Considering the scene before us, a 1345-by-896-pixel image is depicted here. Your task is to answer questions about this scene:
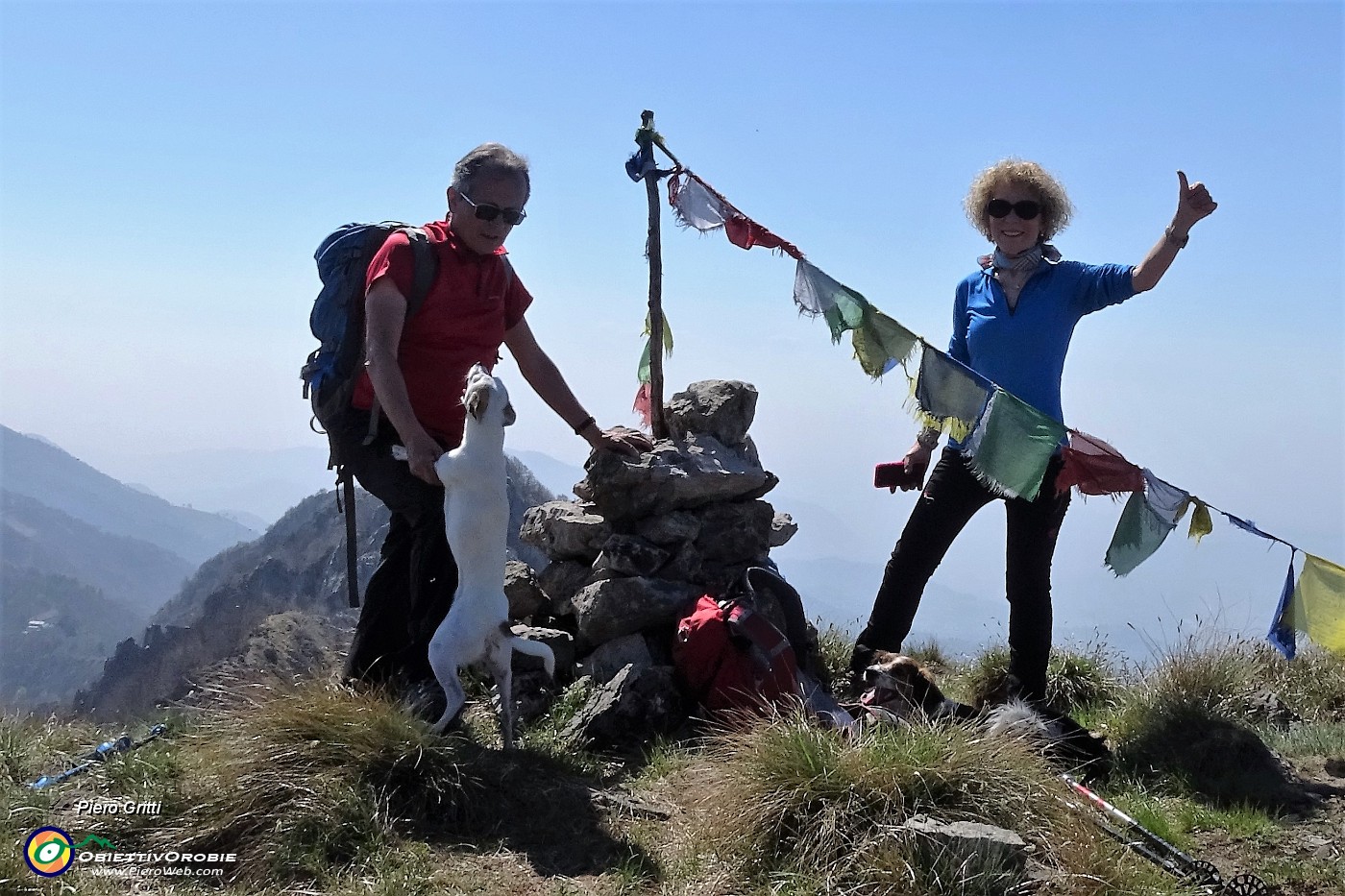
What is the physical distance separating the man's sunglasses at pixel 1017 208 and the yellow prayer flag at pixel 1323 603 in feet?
7.45

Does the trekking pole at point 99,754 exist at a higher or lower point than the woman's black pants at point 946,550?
lower

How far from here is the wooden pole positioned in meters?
6.47

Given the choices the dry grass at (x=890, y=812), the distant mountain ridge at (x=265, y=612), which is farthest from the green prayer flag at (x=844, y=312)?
the distant mountain ridge at (x=265, y=612)

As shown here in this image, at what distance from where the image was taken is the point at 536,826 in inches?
162

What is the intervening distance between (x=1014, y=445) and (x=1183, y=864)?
2061 millimetres

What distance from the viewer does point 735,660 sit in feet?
17.3

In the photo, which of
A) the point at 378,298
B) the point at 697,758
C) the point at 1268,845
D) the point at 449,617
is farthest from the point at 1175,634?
the point at 378,298

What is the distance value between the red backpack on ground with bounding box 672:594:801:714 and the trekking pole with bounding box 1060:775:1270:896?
60.3 inches

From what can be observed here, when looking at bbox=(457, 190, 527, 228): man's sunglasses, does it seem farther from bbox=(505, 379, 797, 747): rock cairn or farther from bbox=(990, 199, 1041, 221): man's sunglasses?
bbox=(990, 199, 1041, 221): man's sunglasses

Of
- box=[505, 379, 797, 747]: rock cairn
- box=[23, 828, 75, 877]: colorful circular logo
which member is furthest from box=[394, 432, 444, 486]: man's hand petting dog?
box=[23, 828, 75, 877]: colorful circular logo

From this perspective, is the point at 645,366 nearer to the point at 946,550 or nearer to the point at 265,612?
the point at 946,550

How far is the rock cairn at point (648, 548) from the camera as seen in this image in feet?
18.2

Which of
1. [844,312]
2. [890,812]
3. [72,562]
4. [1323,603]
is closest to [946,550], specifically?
[844,312]

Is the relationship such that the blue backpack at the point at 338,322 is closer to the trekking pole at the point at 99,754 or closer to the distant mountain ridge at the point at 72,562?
the trekking pole at the point at 99,754
